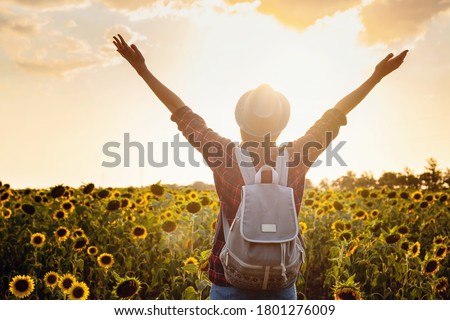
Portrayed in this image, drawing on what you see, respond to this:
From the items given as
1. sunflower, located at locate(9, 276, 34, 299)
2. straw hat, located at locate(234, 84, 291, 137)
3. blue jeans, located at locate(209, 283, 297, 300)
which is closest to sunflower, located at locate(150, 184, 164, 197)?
sunflower, located at locate(9, 276, 34, 299)

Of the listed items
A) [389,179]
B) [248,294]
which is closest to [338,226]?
[248,294]

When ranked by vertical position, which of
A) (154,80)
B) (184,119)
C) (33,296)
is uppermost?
(154,80)

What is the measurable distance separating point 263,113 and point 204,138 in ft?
Answer: 0.94

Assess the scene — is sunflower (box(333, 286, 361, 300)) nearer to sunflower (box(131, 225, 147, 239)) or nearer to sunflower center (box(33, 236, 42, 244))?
sunflower (box(131, 225, 147, 239))

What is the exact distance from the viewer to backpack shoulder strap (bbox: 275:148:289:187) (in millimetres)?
2061

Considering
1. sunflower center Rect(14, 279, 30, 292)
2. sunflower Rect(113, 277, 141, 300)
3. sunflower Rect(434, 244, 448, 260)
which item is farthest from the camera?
sunflower Rect(434, 244, 448, 260)

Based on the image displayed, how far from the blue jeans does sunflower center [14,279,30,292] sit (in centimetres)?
269

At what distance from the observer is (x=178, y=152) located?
15.3ft

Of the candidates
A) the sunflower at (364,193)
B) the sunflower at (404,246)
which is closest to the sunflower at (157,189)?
the sunflower at (404,246)

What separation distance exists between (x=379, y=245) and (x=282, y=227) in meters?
3.75

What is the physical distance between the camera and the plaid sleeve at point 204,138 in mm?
2053

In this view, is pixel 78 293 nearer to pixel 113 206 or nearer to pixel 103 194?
pixel 113 206
